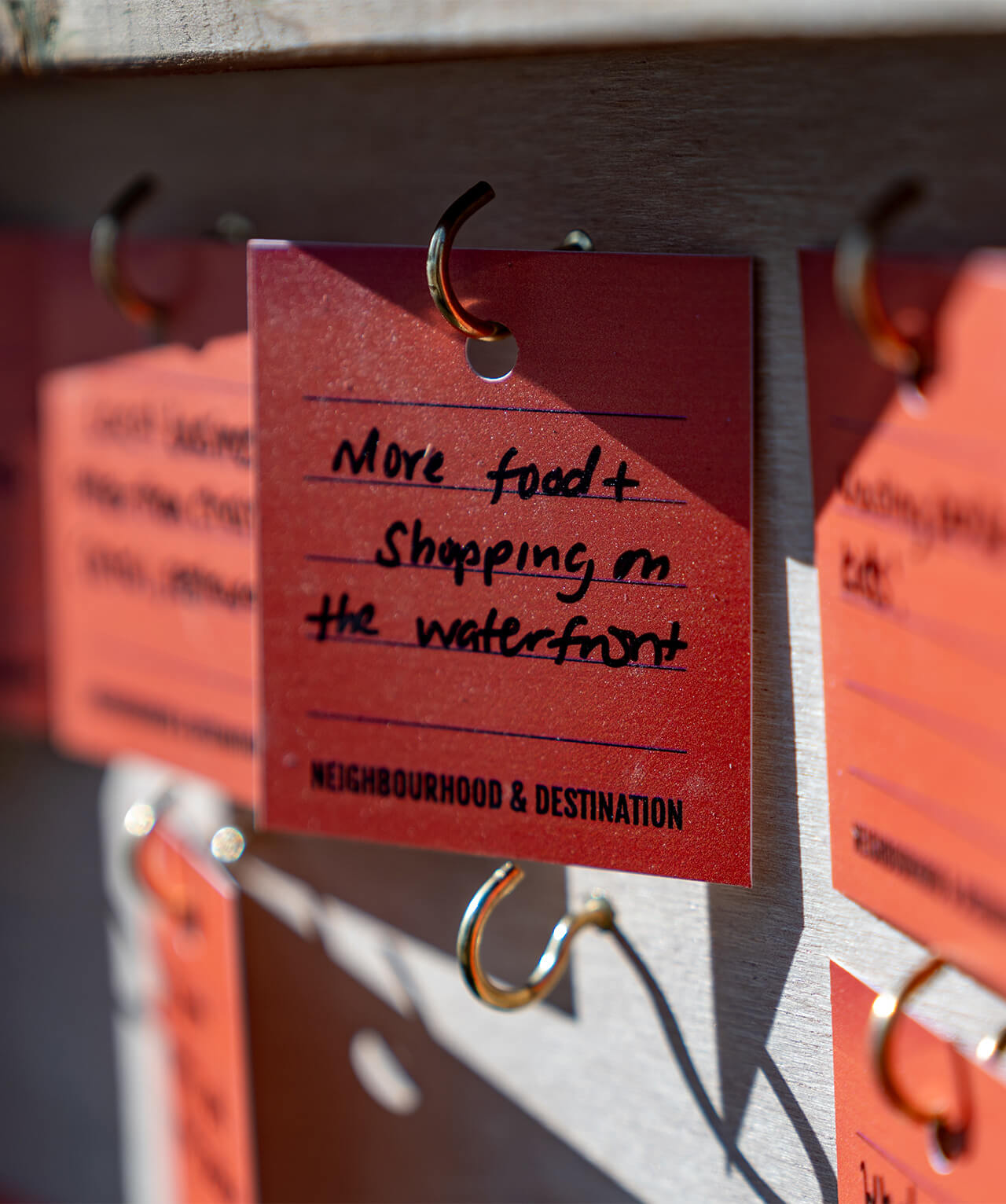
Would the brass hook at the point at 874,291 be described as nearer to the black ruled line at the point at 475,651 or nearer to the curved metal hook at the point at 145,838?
the black ruled line at the point at 475,651

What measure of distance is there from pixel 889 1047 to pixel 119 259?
1.23 ft

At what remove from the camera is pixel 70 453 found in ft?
1.59

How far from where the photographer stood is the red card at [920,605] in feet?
0.85

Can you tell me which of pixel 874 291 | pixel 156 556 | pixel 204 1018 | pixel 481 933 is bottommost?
pixel 204 1018

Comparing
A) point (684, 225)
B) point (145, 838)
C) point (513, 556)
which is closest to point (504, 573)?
point (513, 556)

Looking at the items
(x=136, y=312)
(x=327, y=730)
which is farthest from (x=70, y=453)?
(x=327, y=730)

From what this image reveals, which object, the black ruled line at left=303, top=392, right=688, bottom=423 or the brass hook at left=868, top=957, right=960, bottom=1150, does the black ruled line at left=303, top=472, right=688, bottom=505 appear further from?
the brass hook at left=868, top=957, right=960, bottom=1150

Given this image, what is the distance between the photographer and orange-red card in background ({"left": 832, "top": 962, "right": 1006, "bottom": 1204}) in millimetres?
293

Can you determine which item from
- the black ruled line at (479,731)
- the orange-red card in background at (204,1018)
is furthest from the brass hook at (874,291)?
the orange-red card in background at (204,1018)

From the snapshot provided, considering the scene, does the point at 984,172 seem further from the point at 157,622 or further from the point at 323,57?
the point at 157,622

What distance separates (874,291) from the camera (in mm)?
261

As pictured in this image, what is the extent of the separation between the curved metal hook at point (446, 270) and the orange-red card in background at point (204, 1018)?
275 mm

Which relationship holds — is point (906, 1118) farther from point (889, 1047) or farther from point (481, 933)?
point (481, 933)

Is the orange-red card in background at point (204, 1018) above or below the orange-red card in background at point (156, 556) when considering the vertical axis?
below
